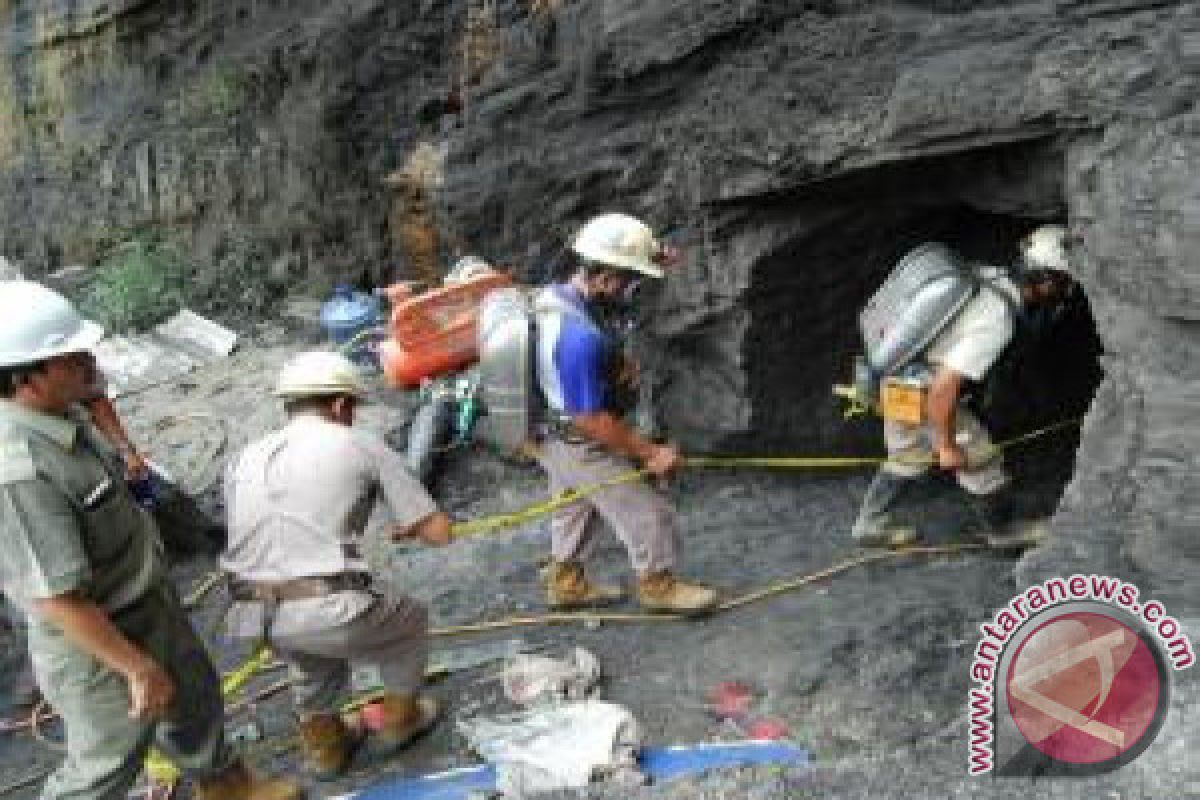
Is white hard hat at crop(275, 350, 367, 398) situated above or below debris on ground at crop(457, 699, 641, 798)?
above

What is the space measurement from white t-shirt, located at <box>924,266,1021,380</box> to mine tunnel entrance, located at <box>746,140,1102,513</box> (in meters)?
0.43

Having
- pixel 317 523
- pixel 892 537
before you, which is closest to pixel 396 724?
pixel 317 523

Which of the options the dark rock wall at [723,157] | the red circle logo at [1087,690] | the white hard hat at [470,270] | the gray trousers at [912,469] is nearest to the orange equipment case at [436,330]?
the white hard hat at [470,270]

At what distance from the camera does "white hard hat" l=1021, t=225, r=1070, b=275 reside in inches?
219

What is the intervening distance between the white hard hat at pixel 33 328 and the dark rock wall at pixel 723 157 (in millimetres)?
3548

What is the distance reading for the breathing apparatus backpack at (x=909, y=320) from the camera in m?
5.59

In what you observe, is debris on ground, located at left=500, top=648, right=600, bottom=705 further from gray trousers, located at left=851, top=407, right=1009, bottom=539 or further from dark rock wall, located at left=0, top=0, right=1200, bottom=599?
dark rock wall, located at left=0, top=0, right=1200, bottom=599

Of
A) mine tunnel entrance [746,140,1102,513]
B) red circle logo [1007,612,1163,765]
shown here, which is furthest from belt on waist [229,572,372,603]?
mine tunnel entrance [746,140,1102,513]

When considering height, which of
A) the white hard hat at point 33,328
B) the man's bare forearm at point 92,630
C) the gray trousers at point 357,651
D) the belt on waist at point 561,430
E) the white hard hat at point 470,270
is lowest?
the gray trousers at point 357,651

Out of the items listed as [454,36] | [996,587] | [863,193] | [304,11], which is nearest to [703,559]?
[996,587]

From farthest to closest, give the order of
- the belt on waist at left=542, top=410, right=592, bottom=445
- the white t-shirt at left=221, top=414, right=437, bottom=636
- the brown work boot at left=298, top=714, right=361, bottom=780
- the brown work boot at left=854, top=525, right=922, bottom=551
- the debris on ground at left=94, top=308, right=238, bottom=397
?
the debris on ground at left=94, top=308, right=238, bottom=397, the brown work boot at left=854, top=525, right=922, bottom=551, the belt on waist at left=542, top=410, right=592, bottom=445, the brown work boot at left=298, top=714, right=361, bottom=780, the white t-shirt at left=221, top=414, right=437, bottom=636

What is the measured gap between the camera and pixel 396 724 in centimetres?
507

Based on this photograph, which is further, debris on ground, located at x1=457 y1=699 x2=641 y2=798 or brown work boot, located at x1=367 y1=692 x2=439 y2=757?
brown work boot, located at x1=367 y1=692 x2=439 y2=757

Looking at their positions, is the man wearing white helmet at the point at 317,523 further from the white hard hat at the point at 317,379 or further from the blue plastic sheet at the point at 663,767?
the blue plastic sheet at the point at 663,767
